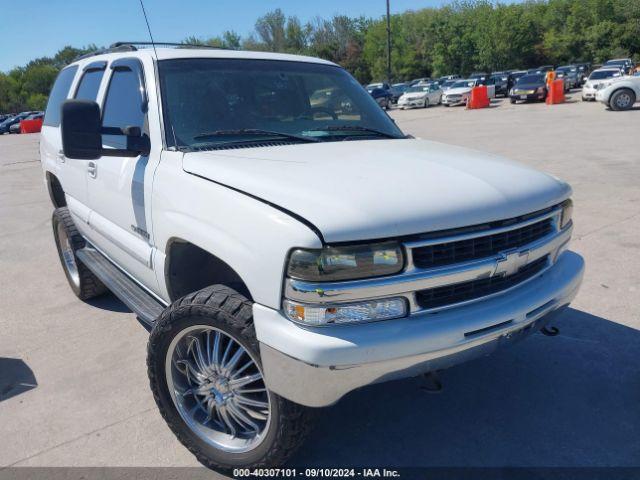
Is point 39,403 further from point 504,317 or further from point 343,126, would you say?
point 504,317

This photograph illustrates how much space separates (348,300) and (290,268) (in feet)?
0.84

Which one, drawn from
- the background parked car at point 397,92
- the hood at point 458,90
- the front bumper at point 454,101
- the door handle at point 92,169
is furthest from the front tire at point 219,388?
the background parked car at point 397,92

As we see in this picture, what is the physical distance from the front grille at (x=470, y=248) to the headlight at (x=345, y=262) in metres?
0.11

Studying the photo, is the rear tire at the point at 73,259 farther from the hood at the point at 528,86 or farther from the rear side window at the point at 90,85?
the hood at the point at 528,86

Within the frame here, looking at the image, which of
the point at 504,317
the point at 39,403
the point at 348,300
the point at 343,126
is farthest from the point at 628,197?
the point at 39,403

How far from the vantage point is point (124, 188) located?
3.33 meters

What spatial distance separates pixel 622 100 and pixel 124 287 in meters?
21.7

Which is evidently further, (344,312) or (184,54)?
(184,54)

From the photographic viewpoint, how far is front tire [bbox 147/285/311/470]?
2346 mm

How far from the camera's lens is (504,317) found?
2.33 metres

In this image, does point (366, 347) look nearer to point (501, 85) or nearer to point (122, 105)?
point (122, 105)

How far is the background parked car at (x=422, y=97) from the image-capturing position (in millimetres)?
32906

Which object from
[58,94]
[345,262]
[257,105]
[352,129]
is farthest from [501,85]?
[345,262]

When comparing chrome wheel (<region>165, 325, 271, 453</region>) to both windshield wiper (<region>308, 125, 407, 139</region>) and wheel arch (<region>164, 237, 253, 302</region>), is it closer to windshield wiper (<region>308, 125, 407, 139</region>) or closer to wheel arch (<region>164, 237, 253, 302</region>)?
wheel arch (<region>164, 237, 253, 302</region>)
